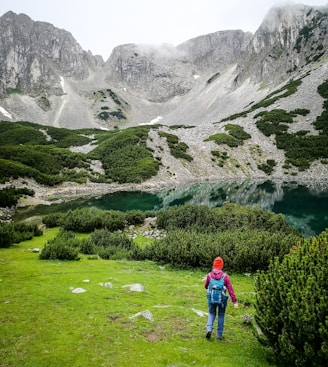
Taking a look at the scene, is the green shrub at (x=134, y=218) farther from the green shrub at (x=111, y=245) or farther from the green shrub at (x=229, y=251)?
the green shrub at (x=229, y=251)

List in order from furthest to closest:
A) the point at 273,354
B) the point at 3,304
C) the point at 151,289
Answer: the point at 151,289, the point at 3,304, the point at 273,354

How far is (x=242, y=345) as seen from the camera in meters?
8.61

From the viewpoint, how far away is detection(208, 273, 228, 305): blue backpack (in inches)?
348

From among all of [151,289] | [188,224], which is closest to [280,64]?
[188,224]

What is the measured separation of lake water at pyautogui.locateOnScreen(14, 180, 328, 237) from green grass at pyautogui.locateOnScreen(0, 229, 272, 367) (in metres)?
26.2

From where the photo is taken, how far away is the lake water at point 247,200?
43375mm

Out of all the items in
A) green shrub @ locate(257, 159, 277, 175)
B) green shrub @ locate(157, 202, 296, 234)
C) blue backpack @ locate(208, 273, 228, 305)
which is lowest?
green shrub @ locate(157, 202, 296, 234)

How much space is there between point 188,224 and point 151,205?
24.2 meters

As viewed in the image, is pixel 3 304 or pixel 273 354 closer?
pixel 273 354

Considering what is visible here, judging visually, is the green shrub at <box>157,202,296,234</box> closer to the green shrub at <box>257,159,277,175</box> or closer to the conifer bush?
the conifer bush

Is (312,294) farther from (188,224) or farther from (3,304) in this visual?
(188,224)

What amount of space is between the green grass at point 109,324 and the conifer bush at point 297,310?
1073 millimetres

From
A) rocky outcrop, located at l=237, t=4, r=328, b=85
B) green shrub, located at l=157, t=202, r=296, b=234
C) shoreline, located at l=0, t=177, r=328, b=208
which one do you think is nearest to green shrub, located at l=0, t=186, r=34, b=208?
shoreline, located at l=0, t=177, r=328, b=208

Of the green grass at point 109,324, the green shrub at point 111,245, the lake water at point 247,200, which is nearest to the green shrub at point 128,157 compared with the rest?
the lake water at point 247,200
